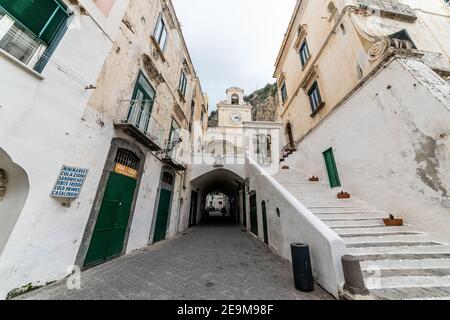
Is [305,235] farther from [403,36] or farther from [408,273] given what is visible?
[403,36]

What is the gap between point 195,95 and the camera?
14742 mm

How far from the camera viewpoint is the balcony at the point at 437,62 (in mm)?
5759

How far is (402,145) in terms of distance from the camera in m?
4.60

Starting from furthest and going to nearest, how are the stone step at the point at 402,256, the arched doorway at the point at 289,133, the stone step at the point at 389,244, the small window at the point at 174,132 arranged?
the arched doorway at the point at 289,133, the small window at the point at 174,132, the stone step at the point at 389,244, the stone step at the point at 402,256

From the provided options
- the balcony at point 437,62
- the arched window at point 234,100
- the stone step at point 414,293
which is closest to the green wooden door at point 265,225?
the stone step at point 414,293

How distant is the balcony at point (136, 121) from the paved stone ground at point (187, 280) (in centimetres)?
395

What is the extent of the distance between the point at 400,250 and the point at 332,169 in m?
4.29

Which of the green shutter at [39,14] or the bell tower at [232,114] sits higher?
the bell tower at [232,114]

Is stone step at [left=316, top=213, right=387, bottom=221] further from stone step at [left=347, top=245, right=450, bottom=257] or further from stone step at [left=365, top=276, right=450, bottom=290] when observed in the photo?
stone step at [left=365, top=276, right=450, bottom=290]

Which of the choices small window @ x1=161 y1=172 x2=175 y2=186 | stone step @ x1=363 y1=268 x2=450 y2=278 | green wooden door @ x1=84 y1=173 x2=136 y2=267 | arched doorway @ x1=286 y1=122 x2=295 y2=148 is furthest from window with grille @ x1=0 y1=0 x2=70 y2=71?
arched doorway @ x1=286 y1=122 x2=295 y2=148

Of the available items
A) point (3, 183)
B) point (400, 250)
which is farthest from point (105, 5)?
point (400, 250)

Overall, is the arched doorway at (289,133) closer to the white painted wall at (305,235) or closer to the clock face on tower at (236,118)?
the white painted wall at (305,235)

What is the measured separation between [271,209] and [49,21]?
805cm
